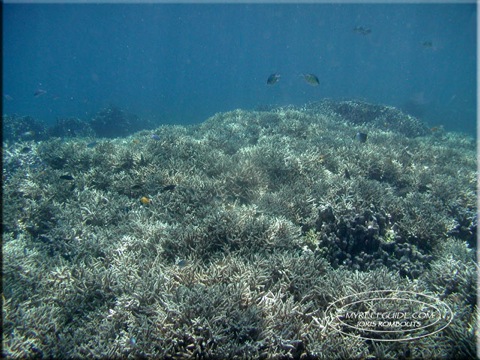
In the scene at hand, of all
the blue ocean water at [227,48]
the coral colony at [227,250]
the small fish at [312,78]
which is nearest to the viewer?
the coral colony at [227,250]

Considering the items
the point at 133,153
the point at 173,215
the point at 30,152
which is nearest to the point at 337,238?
the point at 173,215

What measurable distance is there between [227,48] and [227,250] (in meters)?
147

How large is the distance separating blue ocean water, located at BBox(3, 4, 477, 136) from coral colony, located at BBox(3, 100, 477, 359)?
21.5 ft

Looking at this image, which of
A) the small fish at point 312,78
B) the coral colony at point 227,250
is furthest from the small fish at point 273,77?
the coral colony at point 227,250

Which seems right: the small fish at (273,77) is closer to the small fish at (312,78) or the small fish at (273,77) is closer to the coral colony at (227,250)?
the small fish at (312,78)

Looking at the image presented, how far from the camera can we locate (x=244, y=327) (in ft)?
9.20

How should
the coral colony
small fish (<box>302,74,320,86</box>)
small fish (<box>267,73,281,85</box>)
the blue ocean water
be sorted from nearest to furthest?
the coral colony → small fish (<box>302,74,320,86</box>) → small fish (<box>267,73,281,85</box>) → the blue ocean water

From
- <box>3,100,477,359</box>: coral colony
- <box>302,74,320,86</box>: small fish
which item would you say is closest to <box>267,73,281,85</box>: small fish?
<box>302,74,320,86</box>: small fish

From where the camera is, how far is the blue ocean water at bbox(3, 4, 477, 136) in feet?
155

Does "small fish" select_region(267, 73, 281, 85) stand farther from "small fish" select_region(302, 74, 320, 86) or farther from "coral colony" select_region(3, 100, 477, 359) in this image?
"coral colony" select_region(3, 100, 477, 359)

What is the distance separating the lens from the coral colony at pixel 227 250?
2.87 meters

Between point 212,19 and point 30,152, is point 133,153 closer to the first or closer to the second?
point 30,152

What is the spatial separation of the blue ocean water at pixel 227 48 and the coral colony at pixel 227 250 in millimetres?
6557

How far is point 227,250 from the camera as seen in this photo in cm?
409
